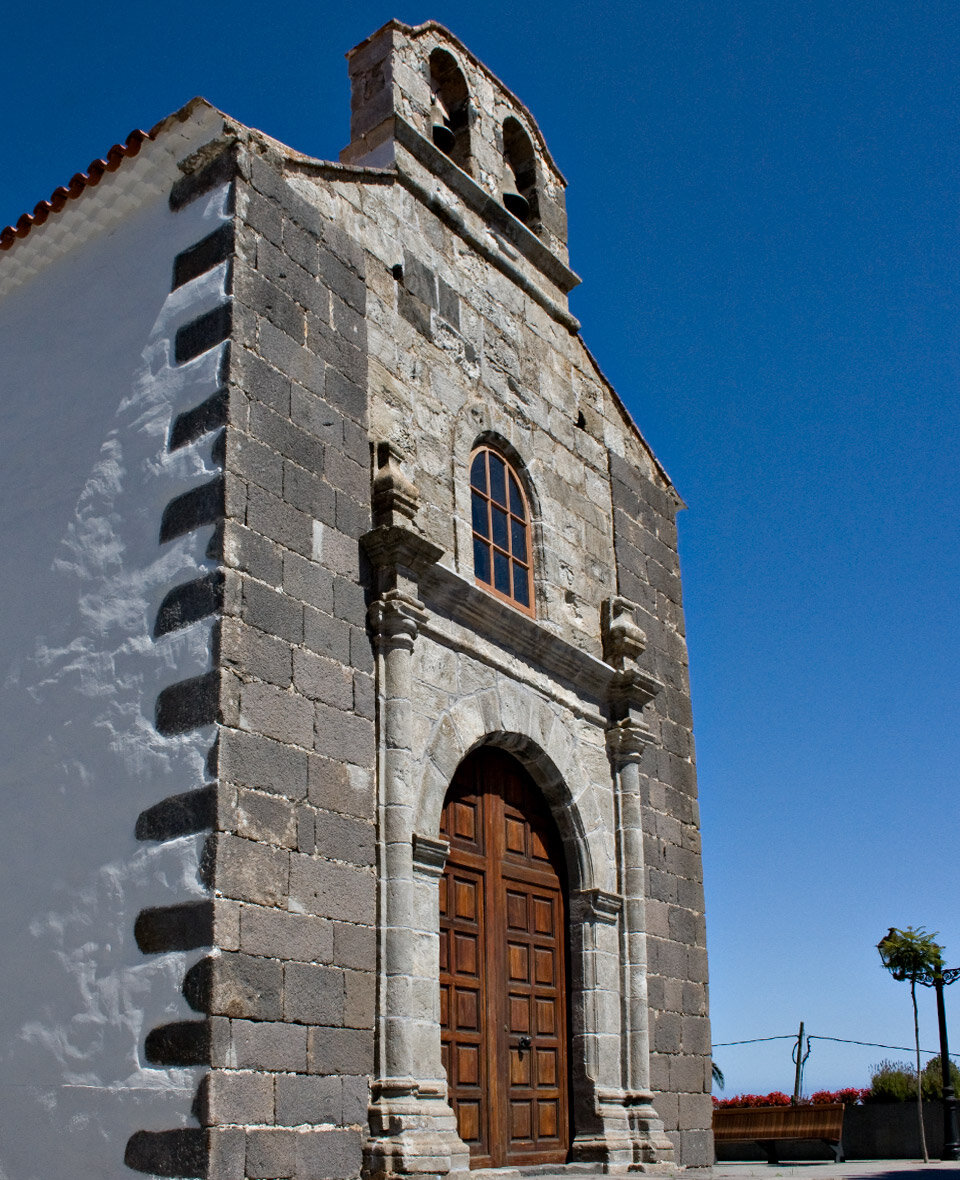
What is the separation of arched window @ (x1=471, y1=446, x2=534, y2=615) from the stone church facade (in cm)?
3

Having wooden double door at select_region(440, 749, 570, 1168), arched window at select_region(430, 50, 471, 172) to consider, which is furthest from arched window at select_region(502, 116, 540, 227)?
wooden double door at select_region(440, 749, 570, 1168)

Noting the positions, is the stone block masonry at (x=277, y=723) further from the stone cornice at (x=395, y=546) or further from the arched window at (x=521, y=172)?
the arched window at (x=521, y=172)

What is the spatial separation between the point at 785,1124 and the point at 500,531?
509cm

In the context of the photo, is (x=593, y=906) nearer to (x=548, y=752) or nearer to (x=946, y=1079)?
(x=548, y=752)

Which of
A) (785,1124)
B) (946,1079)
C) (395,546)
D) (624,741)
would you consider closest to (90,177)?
(395,546)

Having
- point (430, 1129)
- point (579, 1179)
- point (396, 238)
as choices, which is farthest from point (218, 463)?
point (579, 1179)

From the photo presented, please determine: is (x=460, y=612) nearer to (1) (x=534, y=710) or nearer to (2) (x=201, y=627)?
(1) (x=534, y=710)

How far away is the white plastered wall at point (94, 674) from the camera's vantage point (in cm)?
579

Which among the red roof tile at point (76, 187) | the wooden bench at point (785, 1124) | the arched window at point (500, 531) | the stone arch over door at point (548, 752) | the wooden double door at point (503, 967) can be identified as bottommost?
the wooden bench at point (785, 1124)

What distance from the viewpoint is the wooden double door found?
24.2 feet

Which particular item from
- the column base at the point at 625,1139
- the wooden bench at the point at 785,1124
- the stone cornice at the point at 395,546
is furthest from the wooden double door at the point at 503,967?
the wooden bench at the point at 785,1124

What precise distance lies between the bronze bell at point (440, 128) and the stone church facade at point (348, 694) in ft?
0.11

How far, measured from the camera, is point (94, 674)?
21.4ft

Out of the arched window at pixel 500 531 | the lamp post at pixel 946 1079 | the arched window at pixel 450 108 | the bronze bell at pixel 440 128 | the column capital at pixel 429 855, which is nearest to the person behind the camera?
the column capital at pixel 429 855
